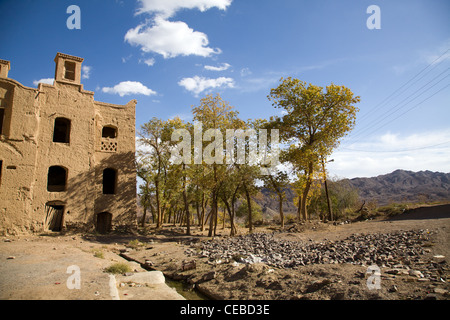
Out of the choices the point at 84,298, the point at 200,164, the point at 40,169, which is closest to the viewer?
the point at 84,298

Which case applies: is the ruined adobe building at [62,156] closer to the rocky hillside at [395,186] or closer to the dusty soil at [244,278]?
the dusty soil at [244,278]

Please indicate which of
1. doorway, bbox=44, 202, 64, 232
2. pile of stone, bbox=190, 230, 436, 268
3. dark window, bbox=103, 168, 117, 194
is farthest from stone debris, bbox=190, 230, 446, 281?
dark window, bbox=103, 168, 117, 194

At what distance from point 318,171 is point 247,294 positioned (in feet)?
53.1

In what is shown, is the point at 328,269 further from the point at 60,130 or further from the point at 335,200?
the point at 335,200

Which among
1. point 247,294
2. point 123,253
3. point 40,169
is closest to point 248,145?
point 123,253

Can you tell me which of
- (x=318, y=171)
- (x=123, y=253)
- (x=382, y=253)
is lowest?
(x=123, y=253)

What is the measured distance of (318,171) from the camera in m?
21.7

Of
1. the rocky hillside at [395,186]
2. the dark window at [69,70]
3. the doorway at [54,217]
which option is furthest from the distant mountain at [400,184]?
the dark window at [69,70]

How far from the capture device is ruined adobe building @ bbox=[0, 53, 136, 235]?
1727 centimetres

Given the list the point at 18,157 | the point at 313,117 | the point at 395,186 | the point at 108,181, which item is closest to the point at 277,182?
the point at 313,117

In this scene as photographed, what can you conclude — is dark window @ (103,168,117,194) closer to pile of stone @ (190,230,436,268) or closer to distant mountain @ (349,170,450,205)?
pile of stone @ (190,230,436,268)

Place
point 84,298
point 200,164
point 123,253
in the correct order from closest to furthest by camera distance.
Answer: point 84,298 → point 123,253 → point 200,164

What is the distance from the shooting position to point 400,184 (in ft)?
316
